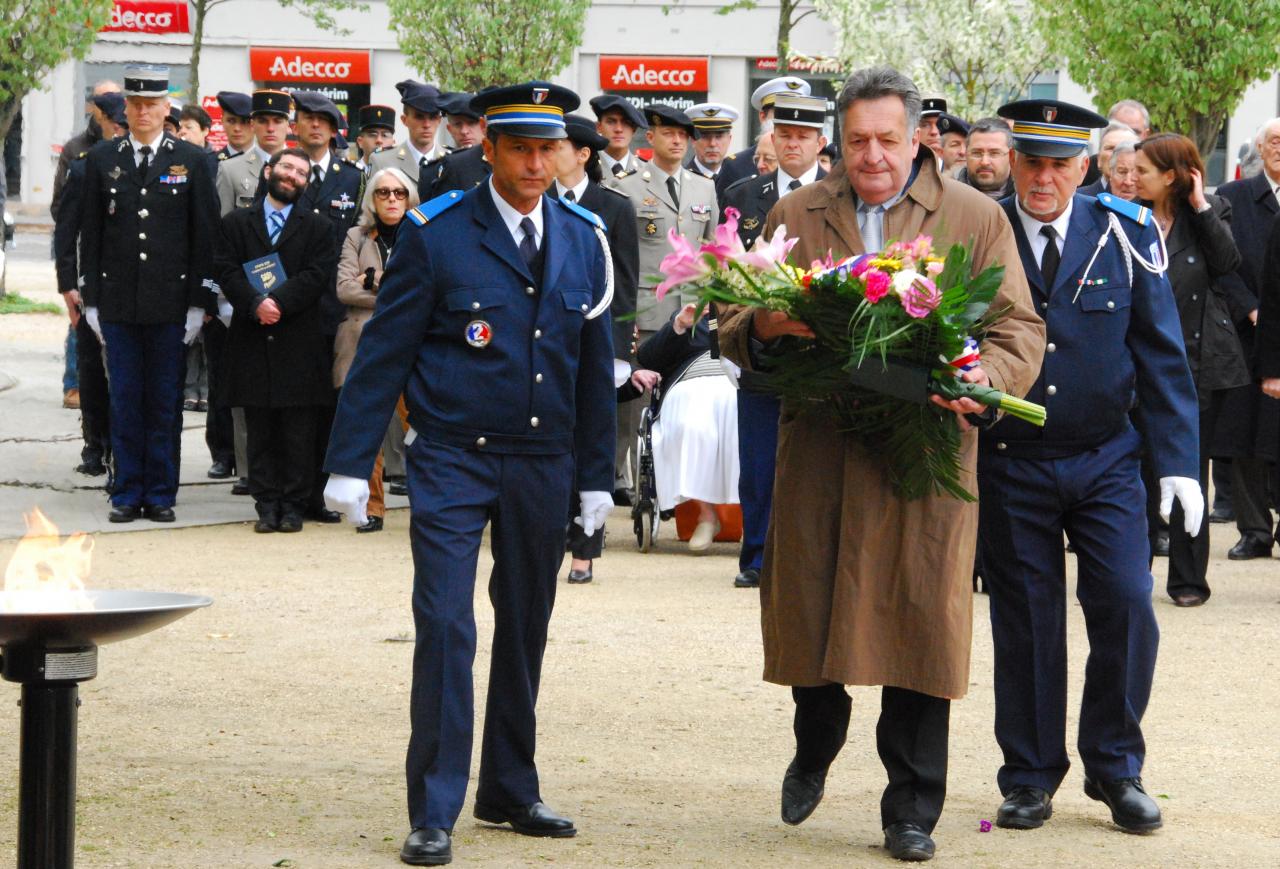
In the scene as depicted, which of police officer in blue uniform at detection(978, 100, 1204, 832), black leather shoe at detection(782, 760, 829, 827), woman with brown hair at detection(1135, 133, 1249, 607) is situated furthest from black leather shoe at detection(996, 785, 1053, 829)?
woman with brown hair at detection(1135, 133, 1249, 607)

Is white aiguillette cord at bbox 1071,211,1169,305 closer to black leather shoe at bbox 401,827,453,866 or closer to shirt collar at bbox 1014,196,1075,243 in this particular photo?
shirt collar at bbox 1014,196,1075,243

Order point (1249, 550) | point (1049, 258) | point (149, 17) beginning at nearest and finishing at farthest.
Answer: point (1049, 258), point (1249, 550), point (149, 17)

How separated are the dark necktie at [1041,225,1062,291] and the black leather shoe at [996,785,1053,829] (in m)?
1.47

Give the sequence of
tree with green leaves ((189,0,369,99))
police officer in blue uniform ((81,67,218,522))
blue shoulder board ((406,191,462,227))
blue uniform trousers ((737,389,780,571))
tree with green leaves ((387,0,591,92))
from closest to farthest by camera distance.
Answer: blue shoulder board ((406,191,462,227)) → blue uniform trousers ((737,389,780,571)) → police officer in blue uniform ((81,67,218,522)) → tree with green leaves ((387,0,591,92)) → tree with green leaves ((189,0,369,99))

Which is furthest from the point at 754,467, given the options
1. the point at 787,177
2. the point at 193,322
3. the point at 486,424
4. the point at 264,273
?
the point at 486,424

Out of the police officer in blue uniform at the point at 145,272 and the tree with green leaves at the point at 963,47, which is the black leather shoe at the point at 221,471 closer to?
the police officer in blue uniform at the point at 145,272

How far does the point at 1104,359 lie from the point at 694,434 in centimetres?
520

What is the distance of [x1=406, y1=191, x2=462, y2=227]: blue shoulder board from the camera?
575 centimetres

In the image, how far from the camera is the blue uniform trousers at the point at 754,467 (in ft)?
33.0

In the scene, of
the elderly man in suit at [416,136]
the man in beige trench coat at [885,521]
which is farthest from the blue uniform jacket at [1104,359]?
the elderly man in suit at [416,136]

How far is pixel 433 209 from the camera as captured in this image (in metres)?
5.78

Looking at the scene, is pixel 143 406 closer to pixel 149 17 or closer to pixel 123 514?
pixel 123 514

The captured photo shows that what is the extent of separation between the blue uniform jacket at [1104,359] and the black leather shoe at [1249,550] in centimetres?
559

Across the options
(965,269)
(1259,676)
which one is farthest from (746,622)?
(965,269)
